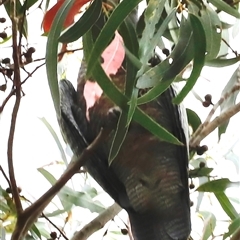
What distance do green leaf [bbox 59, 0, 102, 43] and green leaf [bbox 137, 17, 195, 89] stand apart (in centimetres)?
7

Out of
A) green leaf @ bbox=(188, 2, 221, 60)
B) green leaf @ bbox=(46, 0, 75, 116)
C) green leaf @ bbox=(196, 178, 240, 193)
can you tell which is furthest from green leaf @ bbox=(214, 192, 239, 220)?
green leaf @ bbox=(46, 0, 75, 116)

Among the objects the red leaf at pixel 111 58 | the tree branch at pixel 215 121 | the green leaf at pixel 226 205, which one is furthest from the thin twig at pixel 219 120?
the red leaf at pixel 111 58

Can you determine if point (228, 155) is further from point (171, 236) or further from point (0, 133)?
point (0, 133)

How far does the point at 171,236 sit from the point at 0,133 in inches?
26.3

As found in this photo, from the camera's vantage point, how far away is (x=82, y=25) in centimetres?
52

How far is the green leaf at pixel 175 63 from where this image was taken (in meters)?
0.52

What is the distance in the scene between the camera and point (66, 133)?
778mm

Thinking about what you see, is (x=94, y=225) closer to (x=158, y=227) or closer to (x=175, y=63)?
(x=158, y=227)

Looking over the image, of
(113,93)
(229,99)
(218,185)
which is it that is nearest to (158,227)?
(218,185)

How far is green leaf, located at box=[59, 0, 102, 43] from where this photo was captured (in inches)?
20.4

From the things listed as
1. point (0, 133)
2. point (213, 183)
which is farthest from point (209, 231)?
point (0, 133)

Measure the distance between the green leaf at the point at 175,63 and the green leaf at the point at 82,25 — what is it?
7cm

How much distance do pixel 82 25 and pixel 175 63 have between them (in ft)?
0.33

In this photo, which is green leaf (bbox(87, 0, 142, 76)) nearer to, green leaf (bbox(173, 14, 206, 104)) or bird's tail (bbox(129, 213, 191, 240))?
green leaf (bbox(173, 14, 206, 104))
